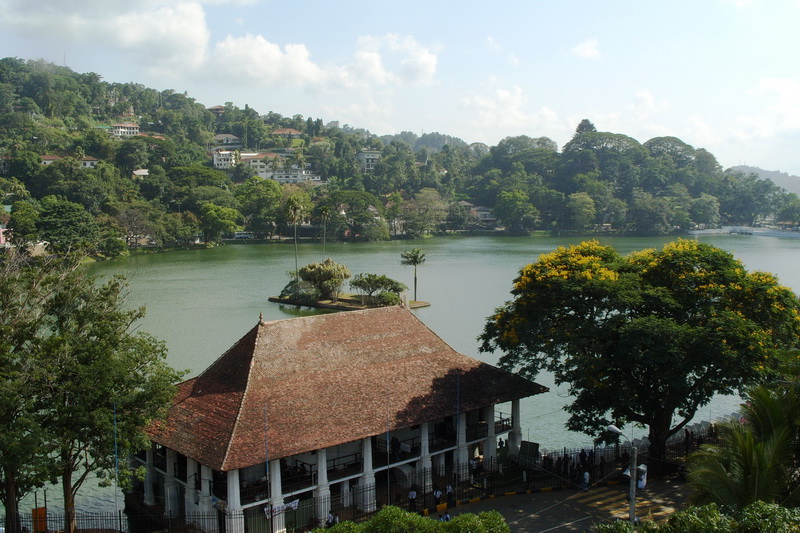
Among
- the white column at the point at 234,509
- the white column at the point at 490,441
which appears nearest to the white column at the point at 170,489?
the white column at the point at 234,509

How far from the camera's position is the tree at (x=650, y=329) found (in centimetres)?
2056

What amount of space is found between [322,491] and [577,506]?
6.62 m

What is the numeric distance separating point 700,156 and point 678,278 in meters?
144

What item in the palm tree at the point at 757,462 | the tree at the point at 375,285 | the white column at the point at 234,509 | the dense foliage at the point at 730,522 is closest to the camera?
the dense foliage at the point at 730,522

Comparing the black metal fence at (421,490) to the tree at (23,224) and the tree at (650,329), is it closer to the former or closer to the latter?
the tree at (650,329)

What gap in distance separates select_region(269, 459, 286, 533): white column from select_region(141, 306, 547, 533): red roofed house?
0.08 ft

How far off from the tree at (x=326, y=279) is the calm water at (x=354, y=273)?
9.64 ft

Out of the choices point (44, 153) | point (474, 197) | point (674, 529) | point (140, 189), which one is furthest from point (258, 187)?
point (674, 529)

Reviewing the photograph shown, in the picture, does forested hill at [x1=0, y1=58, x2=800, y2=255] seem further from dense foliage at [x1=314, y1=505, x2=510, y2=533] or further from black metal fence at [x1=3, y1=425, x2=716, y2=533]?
dense foliage at [x1=314, y1=505, x2=510, y2=533]

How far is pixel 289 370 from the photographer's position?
2028 cm

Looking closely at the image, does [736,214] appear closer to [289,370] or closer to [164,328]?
[164,328]

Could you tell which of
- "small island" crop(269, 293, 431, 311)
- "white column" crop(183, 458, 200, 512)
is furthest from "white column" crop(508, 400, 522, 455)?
"small island" crop(269, 293, 431, 311)

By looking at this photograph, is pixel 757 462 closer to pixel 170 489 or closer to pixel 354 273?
pixel 170 489

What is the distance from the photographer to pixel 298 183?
13838 cm
